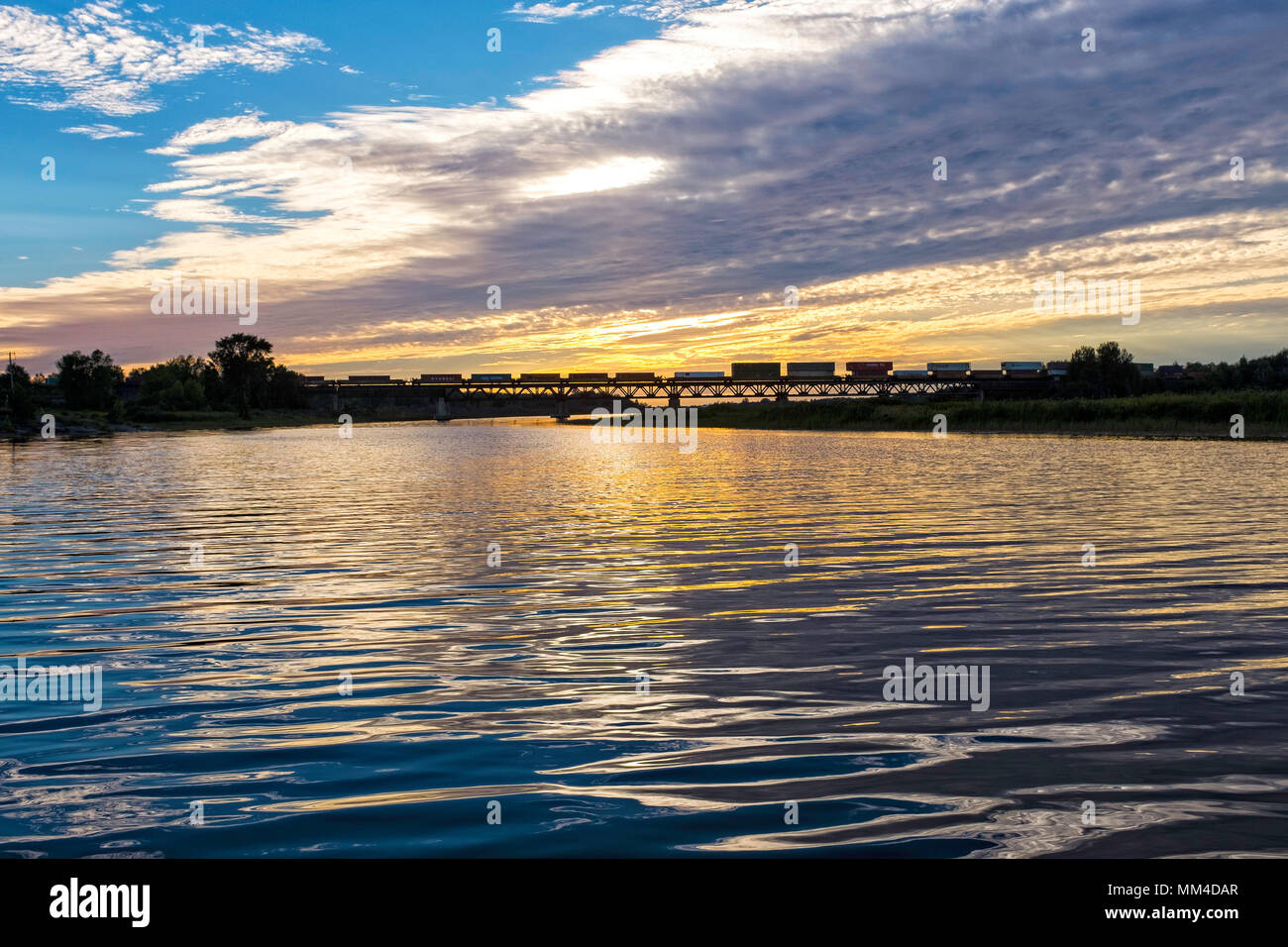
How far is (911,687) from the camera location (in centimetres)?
1005

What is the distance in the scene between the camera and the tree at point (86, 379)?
16650cm

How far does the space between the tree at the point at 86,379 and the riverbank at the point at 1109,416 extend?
423 ft

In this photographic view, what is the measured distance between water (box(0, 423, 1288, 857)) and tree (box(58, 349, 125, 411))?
165244 millimetres

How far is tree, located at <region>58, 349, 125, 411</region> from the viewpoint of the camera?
546 ft

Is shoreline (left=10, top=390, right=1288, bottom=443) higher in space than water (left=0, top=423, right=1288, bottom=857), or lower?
higher

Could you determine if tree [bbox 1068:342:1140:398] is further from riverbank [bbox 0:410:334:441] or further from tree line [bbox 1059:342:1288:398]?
riverbank [bbox 0:410:334:441]

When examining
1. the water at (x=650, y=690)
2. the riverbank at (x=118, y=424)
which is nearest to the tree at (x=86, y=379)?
the riverbank at (x=118, y=424)

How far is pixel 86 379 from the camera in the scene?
550ft

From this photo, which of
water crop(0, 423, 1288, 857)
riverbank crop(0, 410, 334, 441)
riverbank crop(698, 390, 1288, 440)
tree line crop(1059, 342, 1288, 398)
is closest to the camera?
water crop(0, 423, 1288, 857)

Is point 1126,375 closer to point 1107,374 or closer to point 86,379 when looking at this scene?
point 1107,374

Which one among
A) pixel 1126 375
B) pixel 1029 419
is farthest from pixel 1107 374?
pixel 1029 419

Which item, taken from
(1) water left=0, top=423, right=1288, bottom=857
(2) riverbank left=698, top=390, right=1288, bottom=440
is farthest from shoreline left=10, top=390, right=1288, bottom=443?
(1) water left=0, top=423, right=1288, bottom=857

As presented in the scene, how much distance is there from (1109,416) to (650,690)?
9078 centimetres
